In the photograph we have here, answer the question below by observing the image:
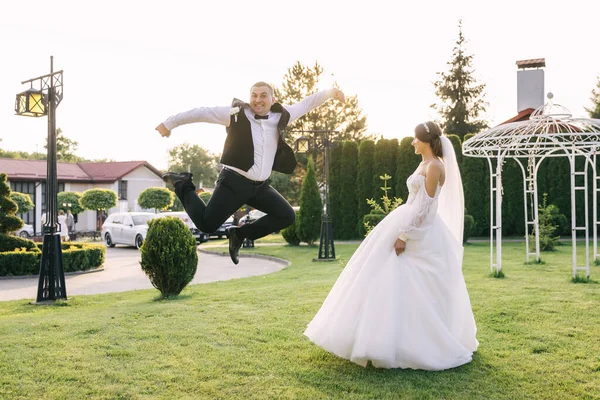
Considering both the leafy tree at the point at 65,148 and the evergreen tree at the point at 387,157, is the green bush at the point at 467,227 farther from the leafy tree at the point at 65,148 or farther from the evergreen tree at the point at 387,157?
the leafy tree at the point at 65,148

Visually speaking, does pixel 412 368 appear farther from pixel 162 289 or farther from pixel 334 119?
pixel 334 119

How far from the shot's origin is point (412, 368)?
5.12 m

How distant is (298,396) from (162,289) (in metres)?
6.30

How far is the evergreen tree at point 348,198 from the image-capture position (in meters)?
25.7

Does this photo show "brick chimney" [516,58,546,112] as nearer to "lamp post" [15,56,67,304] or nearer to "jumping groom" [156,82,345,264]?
"lamp post" [15,56,67,304]

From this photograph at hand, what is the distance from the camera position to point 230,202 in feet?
16.3

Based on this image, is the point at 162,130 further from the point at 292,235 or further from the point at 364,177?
the point at 364,177

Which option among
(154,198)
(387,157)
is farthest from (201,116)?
(154,198)

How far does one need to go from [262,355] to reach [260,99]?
2414 mm

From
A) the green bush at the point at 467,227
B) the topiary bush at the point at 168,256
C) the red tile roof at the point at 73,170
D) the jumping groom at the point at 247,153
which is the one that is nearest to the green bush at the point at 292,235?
the green bush at the point at 467,227

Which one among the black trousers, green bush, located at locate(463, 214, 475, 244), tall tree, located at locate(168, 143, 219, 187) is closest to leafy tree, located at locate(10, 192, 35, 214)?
green bush, located at locate(463, 214, 475, 244)

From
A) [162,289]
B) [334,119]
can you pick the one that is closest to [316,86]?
[334,119]

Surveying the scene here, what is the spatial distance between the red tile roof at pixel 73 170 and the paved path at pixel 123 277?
77.1 feet

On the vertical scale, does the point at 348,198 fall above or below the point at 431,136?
below
